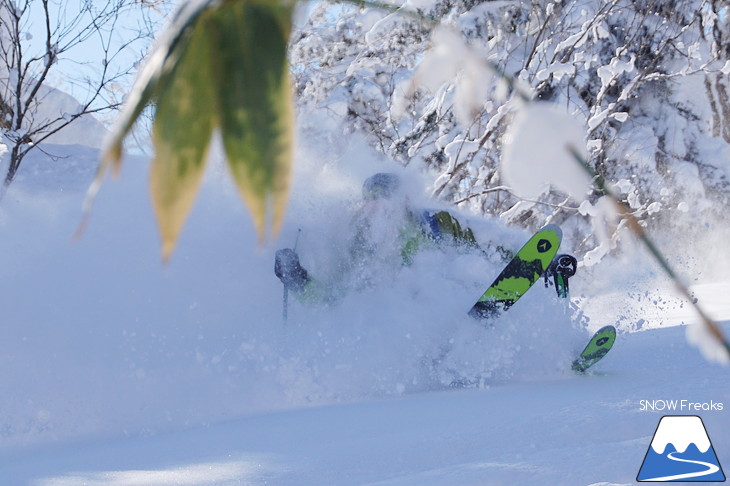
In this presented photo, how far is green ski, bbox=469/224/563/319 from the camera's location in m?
3.66

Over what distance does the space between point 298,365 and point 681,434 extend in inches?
79.4

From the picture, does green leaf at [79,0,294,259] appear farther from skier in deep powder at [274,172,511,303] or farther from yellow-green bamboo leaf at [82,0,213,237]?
skier in deep powder at [274,172,511,303]

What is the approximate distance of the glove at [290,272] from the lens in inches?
163

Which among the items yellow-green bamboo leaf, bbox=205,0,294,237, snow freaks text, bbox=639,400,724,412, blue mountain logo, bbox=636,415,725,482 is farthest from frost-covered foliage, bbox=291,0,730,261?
yellow-green bamboo leaf, bbox=205,0,294,237

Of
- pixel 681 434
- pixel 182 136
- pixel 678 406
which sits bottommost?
pixel 182 136

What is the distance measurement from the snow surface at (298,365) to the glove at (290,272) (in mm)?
109

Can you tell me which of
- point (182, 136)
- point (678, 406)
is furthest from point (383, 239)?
point (182, 136)

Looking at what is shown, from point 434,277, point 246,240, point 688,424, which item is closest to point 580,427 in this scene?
point 688,424

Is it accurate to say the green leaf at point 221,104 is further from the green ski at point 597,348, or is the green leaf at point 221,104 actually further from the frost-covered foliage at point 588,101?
the frost-covered foliage at point 588,101

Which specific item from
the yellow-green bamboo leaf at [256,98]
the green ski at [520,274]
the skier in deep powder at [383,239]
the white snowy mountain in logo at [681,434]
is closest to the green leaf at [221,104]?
the yellow-green bamboo leaf at [256,98]

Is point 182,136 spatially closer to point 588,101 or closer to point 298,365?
point 298,365

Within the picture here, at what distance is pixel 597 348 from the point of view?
3596 millimetres

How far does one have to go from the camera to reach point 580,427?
2.24 metres

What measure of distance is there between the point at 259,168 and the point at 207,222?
463cm
